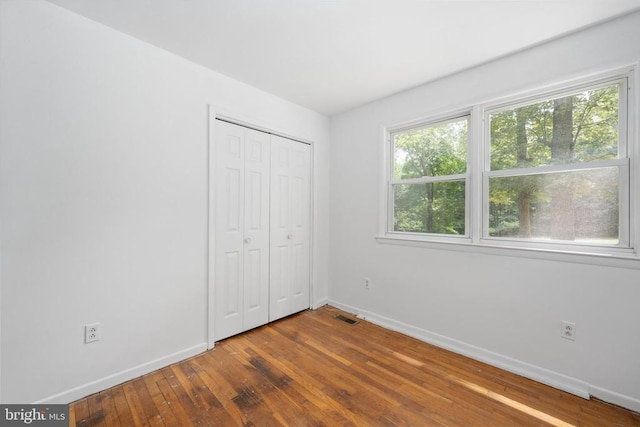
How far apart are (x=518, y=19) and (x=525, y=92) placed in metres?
0.57

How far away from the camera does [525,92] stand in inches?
83.5

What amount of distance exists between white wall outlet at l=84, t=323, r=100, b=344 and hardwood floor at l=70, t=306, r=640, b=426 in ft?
1.24

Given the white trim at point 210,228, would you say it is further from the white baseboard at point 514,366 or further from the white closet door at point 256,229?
the white baseboard at point 514,366

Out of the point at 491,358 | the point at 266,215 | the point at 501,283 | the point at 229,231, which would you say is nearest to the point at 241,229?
the point at 229,231

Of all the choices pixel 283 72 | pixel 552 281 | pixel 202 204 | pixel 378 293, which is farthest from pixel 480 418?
pixel 283 72

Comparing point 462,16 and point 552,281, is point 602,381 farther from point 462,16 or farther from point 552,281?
point 462,16

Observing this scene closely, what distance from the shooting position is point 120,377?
6.28 feet

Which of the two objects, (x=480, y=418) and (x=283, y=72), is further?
(x=283, y=72)

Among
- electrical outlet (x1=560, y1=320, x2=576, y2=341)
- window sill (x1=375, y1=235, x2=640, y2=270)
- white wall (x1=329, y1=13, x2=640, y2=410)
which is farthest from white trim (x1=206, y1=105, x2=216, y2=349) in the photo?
electrical outlet (x1=560, y1=320, x2=576, y2=341)

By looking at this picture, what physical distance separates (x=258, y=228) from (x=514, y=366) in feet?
8.47

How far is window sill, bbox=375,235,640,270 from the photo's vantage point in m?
1.74

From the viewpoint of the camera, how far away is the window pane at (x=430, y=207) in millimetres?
2562

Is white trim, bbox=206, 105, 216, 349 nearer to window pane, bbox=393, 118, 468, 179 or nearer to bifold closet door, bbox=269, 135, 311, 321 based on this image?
bifold closet door, bbox=269, 135, 311, 321

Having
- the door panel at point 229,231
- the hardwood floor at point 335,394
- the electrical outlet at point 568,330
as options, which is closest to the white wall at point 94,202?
the door panel at point 229,231
